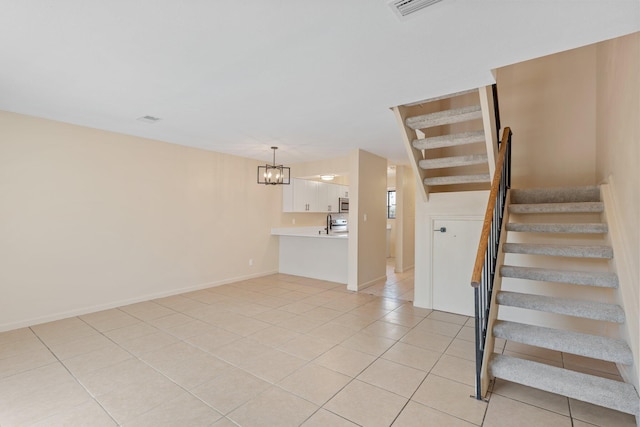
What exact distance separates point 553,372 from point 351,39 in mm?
2757

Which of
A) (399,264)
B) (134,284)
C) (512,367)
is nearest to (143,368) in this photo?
(134,284)

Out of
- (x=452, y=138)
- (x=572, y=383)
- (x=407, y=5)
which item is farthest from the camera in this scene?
(x=452, y=138)

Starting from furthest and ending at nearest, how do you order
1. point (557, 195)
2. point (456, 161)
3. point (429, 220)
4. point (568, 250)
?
point (429, 220) → point (456, 161) → point (557, 195) → point (568, 250)

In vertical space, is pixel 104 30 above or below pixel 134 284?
above

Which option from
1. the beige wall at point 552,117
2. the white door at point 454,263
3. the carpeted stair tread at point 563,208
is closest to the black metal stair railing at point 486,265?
the carpeted stair tread at point 563,208

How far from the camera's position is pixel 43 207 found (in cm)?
375

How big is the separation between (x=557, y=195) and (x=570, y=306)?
1.47 m

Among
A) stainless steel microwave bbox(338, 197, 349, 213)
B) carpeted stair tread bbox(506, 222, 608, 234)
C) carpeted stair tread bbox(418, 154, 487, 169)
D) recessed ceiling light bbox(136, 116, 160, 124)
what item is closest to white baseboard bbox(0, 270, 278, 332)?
recessed ceiling light bbox(136, 116, 160, 124)

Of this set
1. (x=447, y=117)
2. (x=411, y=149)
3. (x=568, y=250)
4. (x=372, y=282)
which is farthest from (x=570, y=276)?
(x=372, y=282)

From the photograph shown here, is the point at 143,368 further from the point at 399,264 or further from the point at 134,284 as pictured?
the point at 399,264

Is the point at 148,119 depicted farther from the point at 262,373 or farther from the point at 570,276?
the point at 570,276

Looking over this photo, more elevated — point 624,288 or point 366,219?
point 366,219

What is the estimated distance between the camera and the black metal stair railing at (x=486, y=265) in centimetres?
213

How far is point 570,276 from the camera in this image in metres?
2.47
